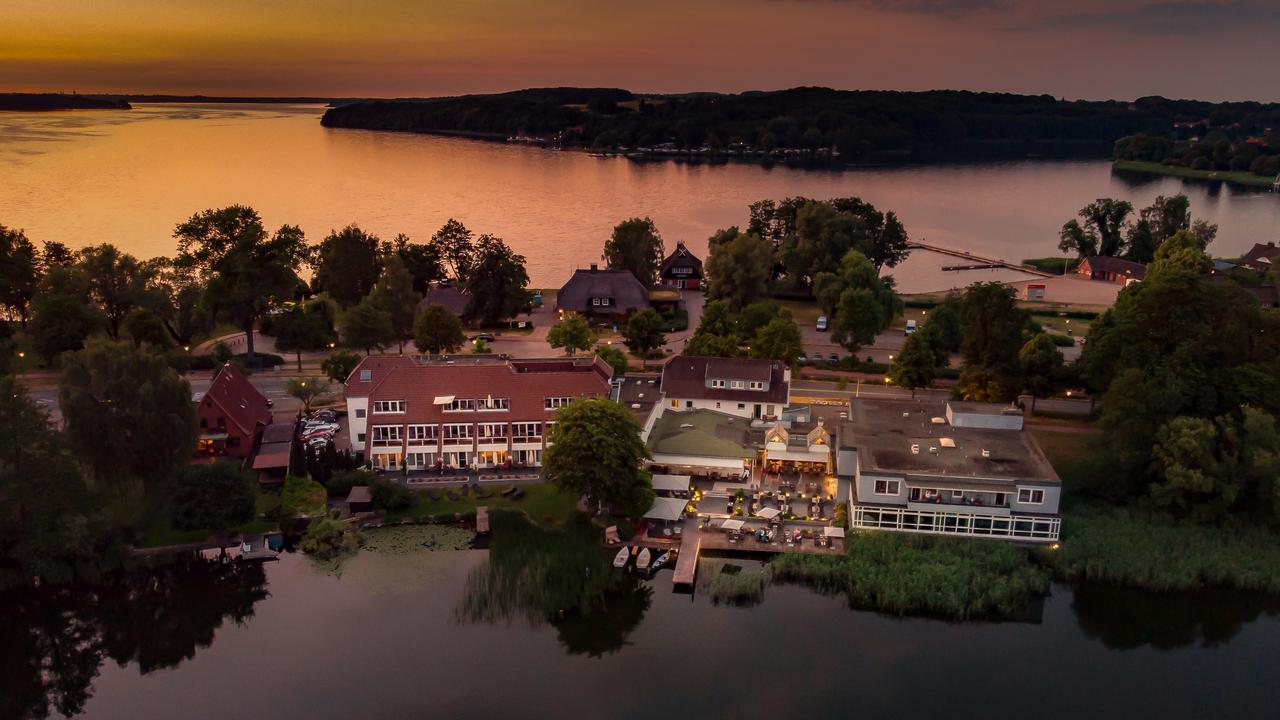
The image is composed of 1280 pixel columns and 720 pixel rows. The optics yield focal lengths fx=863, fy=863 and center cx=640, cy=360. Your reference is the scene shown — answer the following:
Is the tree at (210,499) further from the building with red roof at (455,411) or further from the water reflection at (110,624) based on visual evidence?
the building with red roof at (455,411)

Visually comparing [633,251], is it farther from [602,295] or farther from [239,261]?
[239,261]

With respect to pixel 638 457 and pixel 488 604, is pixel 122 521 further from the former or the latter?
pixel 638 457

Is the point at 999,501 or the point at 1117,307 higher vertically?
the point at 1117,307

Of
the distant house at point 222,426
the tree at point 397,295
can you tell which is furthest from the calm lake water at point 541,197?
the distant house at point 222,426

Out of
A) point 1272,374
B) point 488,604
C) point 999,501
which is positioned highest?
point 1272,374

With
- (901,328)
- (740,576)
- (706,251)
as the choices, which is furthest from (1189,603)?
(706,251)

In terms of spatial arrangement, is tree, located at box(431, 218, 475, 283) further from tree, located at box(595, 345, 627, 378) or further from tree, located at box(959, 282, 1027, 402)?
tree, located at box(959, 282, 1027, 402)

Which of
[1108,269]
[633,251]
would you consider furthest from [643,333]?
[1108,269]
